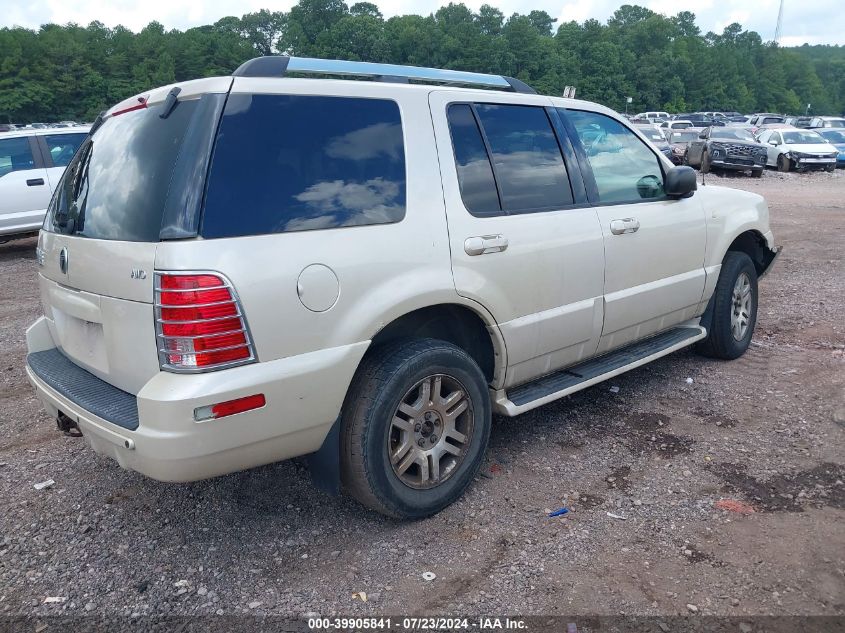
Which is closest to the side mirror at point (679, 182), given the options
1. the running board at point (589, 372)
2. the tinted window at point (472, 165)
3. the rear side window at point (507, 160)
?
the rear side window at point (507, 160)

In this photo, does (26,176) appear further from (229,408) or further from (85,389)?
(229,408)

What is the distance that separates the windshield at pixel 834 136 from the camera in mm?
28797

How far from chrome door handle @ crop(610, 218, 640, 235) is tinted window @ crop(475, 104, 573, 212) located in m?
0.35

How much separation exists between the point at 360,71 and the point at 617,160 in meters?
1.85

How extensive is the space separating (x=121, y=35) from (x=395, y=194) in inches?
4027

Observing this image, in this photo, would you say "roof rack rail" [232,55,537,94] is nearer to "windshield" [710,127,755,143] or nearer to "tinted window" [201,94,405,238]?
"tinted window" [201,94,405,238]

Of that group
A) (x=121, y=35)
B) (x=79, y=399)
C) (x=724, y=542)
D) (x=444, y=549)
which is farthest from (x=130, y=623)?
(x=121, y=35)

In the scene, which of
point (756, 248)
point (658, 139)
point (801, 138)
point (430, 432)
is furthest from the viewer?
point (801, 138)

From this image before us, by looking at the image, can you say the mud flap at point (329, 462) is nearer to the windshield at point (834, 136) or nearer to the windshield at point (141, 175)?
the windshield at point (141, 175)

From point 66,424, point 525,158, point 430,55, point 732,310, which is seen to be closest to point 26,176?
point 66,424

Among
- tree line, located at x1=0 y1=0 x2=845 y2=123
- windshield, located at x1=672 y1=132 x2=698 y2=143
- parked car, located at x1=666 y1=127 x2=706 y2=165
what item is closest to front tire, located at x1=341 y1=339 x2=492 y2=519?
parked car, located at x1=666 y1=127 x2=706 y2=165

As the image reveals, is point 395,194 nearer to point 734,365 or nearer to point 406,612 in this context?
point 406,612

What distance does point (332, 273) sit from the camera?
9.28 feet

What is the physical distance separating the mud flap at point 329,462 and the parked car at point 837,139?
29849 millimetres
